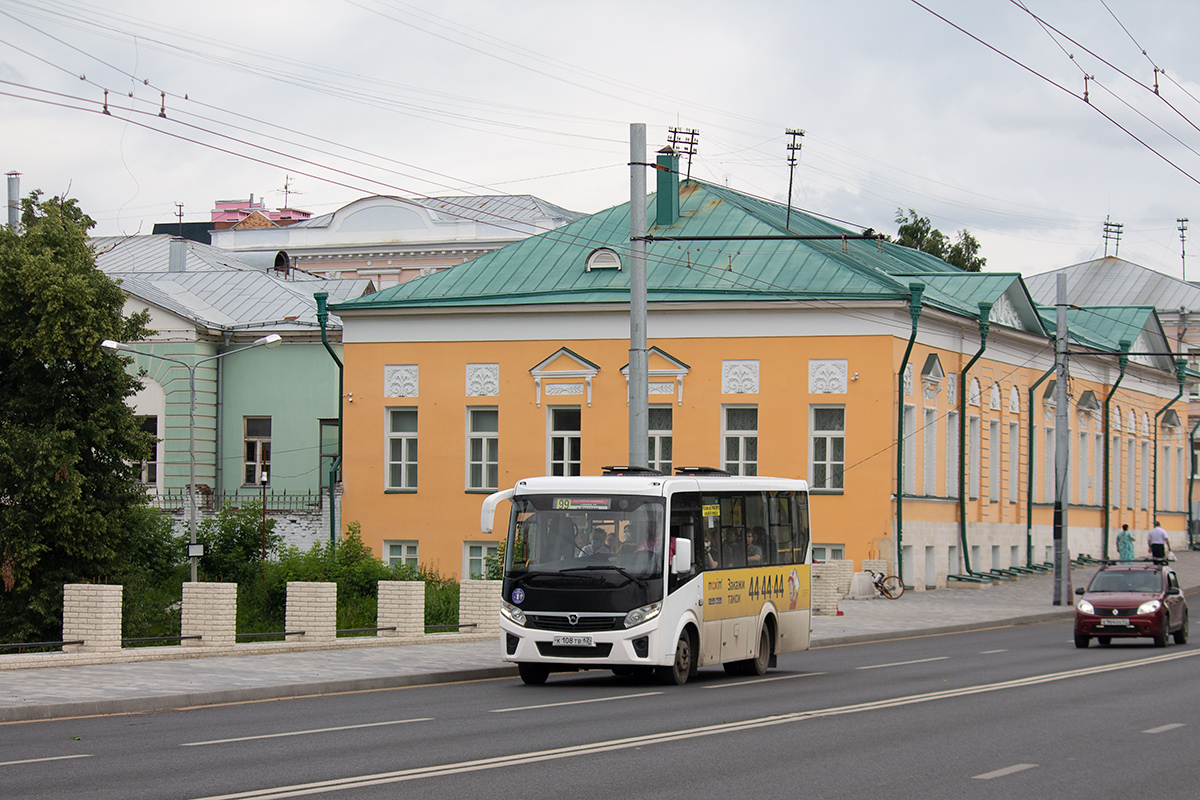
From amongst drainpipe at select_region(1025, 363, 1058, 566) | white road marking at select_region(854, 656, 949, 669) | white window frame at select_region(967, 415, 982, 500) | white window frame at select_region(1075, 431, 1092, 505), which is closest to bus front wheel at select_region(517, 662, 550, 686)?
white road marking at select_region(854, 656, 949, 669)

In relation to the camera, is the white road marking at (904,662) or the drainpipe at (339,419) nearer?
the white road marking at (904,662)

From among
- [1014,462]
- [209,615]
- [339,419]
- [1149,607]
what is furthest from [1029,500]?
[209,615]

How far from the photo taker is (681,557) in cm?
1962

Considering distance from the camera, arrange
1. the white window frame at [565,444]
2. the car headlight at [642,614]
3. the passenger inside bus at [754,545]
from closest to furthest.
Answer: the car headlight at [642,614] < the passenger inside bus at [754,545] < the white window frame at [565,444]

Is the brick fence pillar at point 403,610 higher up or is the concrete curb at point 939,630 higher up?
the brick fence pillar at point 403,610

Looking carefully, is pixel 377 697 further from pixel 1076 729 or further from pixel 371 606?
pixel 371 606

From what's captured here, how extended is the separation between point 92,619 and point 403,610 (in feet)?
20.4

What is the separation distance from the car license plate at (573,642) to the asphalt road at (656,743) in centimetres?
54

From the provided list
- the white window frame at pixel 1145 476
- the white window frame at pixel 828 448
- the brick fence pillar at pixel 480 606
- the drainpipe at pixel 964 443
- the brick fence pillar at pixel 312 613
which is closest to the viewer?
the brick fence pillar at pixel 312 613

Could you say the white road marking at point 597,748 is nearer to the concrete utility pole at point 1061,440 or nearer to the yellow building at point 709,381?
the concrete utility pole at point 1061,440

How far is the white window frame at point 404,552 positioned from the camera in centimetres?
4622

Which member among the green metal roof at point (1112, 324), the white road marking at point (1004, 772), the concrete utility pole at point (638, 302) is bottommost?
the white road marking at point (1004, 772)

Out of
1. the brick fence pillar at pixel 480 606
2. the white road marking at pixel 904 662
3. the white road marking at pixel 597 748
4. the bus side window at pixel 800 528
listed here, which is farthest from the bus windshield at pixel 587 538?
the brick fence pillar at pixel 480 606

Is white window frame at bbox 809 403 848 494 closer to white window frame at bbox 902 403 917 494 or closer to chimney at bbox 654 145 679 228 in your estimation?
white window frame at bbox 902 403 917 494
